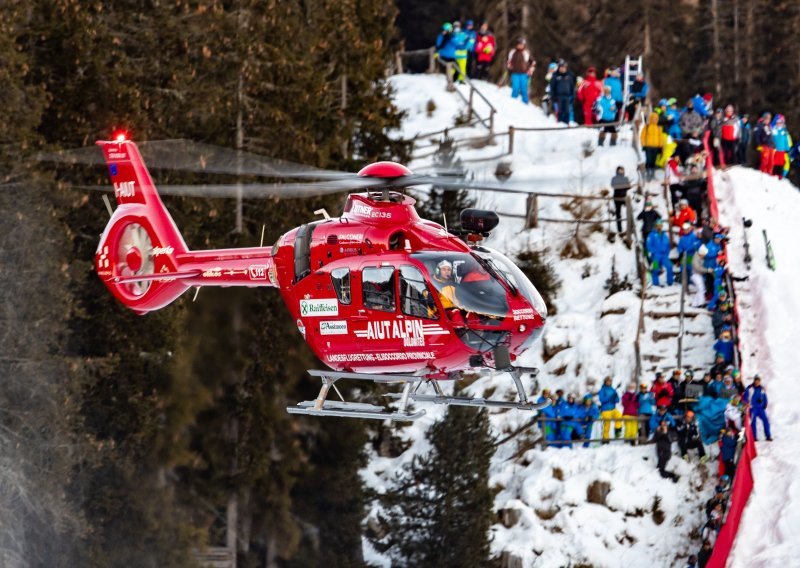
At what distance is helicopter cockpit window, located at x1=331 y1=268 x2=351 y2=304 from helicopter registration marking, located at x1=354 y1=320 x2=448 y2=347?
1.54ft

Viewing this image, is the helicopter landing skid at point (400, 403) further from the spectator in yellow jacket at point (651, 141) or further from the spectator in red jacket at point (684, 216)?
the spectator in yellow jacket at point (651, 141)

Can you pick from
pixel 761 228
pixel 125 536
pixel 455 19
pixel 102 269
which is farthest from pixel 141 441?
pixel 455 19

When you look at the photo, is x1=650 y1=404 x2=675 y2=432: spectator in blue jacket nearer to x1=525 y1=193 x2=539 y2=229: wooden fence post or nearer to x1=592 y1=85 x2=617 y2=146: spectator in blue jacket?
x1=525 y1=193 x2=539 y2=229: wooden fence post

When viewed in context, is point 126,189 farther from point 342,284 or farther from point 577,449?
point 577,449

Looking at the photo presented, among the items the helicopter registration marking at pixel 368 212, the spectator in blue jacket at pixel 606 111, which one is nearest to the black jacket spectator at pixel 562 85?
the spectator in blue jacket at pixel 606 111

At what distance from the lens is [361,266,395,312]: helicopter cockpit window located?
20.3 metres

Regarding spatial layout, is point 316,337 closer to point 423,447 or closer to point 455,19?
point 423,447

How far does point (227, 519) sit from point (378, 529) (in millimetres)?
3890

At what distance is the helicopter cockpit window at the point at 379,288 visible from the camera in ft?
66.5

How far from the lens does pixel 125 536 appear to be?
105ft

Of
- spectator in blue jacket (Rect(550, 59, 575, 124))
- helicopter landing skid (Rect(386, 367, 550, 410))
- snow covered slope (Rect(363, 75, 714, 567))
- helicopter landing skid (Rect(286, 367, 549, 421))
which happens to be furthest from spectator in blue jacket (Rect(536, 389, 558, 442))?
spectator in blue jacket (Rect(550, 59, 575, 124))

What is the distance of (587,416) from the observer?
1187 inches

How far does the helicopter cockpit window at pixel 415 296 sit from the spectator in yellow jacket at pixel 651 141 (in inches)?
666

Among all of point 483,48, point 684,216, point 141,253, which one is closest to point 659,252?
point 684,216
